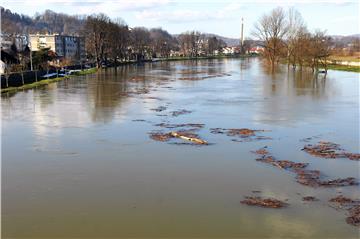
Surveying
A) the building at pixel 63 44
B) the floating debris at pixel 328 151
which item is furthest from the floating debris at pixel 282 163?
the building at pixel 63 44

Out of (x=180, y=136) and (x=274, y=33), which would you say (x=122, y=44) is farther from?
(x=180, y=136)

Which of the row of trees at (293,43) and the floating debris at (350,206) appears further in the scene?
the row of trees at (293,43)

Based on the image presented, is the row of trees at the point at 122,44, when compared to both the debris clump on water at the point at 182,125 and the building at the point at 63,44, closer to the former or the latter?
the building at the point at 63,44

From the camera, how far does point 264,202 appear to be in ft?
27.7

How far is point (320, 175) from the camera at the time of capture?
402 inches

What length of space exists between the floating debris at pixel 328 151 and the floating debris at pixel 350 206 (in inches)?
130

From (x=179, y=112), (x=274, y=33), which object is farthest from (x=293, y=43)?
(x=179, y=112)

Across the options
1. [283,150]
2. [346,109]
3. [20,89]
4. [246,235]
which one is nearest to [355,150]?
[283,150]

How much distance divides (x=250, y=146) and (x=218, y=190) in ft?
13.3

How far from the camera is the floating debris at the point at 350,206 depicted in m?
7.59

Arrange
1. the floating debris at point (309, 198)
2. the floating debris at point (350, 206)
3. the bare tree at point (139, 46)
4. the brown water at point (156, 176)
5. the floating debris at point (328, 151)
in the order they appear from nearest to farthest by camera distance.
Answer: the brown water at point (156, 176) → the floating debris at point (350, 206) → the floating debris at point (309, 198) → the floating debris at point (328, 151) → the bare tree at point (139, 46)

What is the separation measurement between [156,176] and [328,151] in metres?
5.27

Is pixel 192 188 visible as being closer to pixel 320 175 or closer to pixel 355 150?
pixel 320 175

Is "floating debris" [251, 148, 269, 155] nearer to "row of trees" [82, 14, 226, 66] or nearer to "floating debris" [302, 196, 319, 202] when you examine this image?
"floating debris" [302, 196, 319, 202]
